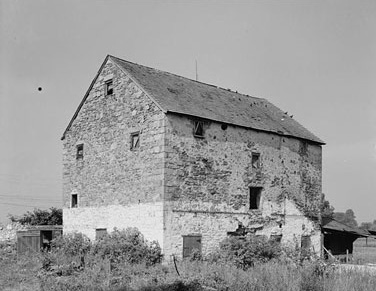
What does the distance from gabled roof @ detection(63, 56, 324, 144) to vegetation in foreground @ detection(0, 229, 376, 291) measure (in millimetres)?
5750

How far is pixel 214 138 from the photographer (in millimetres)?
22953

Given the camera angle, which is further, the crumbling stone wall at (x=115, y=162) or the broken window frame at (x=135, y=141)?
the broken window frame at (x=135, y=141)

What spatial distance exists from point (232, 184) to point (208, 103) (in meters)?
4.34

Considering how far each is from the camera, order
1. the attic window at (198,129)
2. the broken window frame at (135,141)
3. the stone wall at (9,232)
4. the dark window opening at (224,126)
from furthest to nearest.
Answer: the stone wall at (9,232) < the dark window opening at (224,126) < the broken window frame at (135,141) < the attic window at (198,129)

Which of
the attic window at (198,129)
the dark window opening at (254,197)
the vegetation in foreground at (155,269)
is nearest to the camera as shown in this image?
the vegetation in foreground at (155,269)

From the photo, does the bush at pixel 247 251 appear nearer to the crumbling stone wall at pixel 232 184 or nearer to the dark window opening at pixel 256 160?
the crumbling stone wall at pixel 232 184

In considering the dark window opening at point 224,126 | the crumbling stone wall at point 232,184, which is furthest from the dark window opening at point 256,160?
the dark window opening at point 224,126

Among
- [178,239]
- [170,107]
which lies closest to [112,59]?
[170,107]

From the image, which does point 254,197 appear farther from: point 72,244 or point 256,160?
point 72,244

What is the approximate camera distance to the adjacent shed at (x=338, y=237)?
29.0 metres

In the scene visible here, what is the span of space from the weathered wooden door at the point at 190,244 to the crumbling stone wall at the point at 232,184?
8.8 inches

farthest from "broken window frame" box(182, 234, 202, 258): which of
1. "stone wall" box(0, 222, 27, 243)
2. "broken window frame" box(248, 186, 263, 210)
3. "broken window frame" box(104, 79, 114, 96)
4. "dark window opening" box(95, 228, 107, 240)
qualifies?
"stone wall" box(0, 222, 27, 243)

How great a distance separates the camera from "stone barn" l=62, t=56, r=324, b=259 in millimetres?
21359

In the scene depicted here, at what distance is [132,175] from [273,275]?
9383mm
